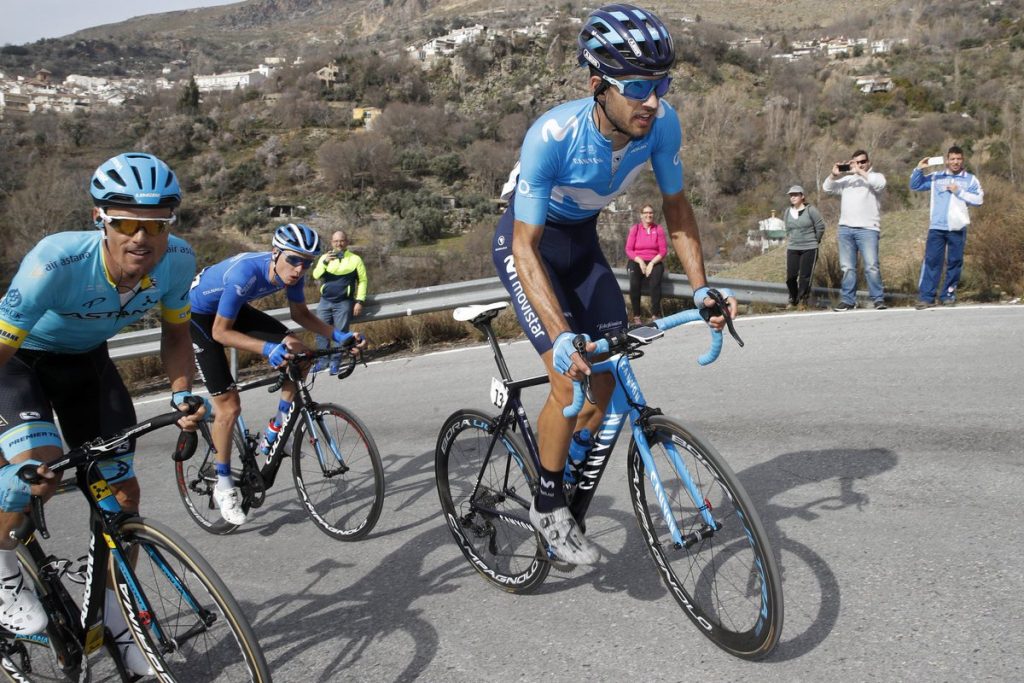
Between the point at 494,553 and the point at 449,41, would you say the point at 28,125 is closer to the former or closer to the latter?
the point at 449,41

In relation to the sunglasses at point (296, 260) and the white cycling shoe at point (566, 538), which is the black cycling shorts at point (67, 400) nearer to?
the sunglasses at point (296, 260)

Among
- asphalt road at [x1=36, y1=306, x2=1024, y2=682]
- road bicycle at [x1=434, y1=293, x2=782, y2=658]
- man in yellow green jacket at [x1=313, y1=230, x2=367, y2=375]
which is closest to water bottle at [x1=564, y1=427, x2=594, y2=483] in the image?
road bicycle at [x1=434, y1=293, x2=782, y2=658]

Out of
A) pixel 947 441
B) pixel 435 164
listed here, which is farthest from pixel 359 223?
pixel 947 441

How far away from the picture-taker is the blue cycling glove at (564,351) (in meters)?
3.00

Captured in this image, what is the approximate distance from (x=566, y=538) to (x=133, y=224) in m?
2.18

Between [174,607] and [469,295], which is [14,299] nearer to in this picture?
[174,607]

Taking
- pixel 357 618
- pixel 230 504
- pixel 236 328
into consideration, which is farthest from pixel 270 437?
pixel 357 618

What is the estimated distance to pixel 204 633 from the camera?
314 cm

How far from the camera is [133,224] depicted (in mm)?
3188

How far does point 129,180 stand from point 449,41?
350 ft

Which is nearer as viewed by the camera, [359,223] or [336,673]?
[336,673]

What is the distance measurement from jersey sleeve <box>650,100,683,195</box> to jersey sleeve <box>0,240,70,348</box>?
2.48 meters

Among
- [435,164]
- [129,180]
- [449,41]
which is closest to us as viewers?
[129,180]

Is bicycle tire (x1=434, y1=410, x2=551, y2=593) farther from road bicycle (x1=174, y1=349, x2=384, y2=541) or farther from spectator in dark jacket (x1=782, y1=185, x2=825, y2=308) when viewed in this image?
spectator in dark jacket (x1=782, y1=185, x2=825, y2=308)
